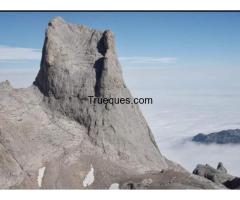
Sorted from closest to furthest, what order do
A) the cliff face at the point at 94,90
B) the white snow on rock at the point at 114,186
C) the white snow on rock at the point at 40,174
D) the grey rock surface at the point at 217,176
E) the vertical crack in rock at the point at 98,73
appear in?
the white snow on rock at the point at 40,174 < the white snow on rock at the point at 114,186 < the grey rock surface at the point at 217,176 < the cliff face at the point at 94,90 < the vertical crack in rock at the point at 98,73

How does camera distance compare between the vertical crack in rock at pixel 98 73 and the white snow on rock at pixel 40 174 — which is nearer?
the white snow on rock at pixel 40 174

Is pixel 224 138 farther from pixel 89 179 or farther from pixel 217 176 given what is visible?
pixel 89 179

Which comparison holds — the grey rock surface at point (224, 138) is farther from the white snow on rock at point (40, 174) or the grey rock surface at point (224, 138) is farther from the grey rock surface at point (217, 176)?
the white snow on rock at point (40, 174)

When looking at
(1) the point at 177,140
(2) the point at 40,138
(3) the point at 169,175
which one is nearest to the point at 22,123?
(2) the point at 40,138

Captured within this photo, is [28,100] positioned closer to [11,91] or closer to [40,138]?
[11,91]

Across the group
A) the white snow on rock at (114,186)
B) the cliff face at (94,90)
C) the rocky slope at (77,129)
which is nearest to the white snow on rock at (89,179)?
the rocky slope at (77,129)

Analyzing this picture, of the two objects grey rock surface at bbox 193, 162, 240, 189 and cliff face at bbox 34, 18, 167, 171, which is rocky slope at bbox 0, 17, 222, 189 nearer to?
cliff face at bbox 34, 18, 167, 171

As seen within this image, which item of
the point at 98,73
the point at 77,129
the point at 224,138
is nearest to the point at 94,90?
the point at 98,73

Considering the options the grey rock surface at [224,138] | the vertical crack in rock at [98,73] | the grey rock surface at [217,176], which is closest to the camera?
the grey rock surface at [217,176]

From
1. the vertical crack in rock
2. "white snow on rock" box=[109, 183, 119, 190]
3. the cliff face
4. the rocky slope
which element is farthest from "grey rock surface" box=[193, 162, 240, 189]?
the vertical crack in rock
